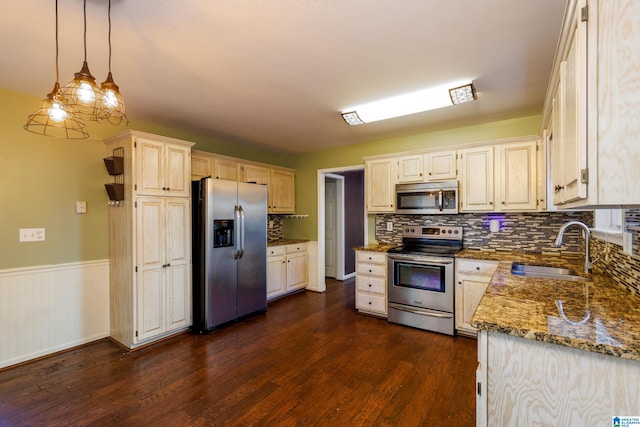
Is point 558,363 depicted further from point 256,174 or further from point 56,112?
point 256,174

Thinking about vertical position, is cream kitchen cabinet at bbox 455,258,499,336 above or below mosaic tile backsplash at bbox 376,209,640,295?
below

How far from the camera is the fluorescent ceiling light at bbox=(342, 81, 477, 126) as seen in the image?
2.55m

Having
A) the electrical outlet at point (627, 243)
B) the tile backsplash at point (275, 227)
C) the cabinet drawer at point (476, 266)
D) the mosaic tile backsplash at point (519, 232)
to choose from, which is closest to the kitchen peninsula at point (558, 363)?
the electrical outlet at point (627, 243)

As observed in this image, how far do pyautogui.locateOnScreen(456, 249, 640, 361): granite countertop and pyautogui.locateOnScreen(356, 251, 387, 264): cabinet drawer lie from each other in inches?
66.5

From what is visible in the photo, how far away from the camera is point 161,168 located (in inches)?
120

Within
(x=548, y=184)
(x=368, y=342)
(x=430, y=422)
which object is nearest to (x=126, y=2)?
(x=430, y=422)

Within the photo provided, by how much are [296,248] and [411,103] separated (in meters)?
2.93

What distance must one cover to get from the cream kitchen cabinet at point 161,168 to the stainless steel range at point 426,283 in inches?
102

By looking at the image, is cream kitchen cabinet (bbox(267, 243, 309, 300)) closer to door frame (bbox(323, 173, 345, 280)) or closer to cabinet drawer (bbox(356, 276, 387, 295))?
door frame (bbox(323, 173, 345, 280))

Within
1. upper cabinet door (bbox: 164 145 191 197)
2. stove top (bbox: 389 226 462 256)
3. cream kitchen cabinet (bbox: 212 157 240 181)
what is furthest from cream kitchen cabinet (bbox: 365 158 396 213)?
upper cabinet door (bbox: 164 145 191 197)

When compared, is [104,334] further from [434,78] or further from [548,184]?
[548,184]

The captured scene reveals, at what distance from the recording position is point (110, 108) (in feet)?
5.15

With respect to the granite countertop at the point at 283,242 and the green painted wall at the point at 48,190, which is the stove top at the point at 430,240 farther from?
the green painted wall at the point at 48,190

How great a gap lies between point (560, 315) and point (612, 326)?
0.55ft
